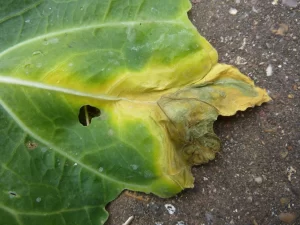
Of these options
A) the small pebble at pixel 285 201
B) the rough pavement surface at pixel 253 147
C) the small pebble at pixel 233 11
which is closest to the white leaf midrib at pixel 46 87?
the rough pavement surface at pixel 253 147

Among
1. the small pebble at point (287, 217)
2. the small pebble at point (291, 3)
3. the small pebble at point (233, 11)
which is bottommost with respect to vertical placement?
the small pebble at point (287, 217)

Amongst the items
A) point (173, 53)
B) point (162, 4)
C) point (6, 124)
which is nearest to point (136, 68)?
point (173, 53)

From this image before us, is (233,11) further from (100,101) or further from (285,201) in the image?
(285,201)

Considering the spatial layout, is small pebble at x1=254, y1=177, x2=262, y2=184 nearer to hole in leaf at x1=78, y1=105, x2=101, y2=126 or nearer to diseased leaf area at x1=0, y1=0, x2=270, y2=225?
diseased leaf area at x1=0, y1=0, x2=270, y2=225

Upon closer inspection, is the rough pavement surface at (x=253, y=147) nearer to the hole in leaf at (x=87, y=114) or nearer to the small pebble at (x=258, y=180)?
the small pebble at (x=258, y=180)

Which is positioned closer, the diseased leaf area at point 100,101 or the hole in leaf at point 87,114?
the diseased leaf area at point 100,101

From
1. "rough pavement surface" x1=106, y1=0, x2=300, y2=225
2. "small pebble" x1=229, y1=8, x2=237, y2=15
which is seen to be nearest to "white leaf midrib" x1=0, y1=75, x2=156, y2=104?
"rough pavement surface" x1=106, y1=0, x2=300, y2=225

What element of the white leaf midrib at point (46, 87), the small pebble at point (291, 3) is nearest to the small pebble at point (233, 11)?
the small pebble at point (291, 3)

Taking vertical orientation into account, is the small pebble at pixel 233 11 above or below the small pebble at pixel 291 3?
below

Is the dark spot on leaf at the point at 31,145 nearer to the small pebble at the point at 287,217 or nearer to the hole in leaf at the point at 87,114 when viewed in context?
the hole in leaf at the point at 87,114
